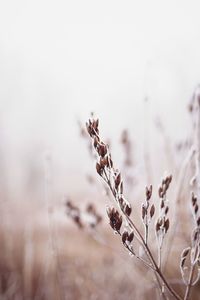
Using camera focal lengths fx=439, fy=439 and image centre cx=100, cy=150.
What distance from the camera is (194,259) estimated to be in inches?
45.9

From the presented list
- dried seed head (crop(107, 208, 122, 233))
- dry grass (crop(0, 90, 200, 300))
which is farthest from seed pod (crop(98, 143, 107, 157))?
dried seed head (crop(107, 208, 122, 233))

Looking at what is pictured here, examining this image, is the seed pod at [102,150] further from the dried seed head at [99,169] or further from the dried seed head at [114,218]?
the dried seed head at [114,218]

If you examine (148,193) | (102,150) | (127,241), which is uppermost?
(102,150)

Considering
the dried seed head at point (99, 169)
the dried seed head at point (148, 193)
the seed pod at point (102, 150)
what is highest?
the seed pod at point (102, 150)

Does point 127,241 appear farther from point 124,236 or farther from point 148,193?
point 148,193

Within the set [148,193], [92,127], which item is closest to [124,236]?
[148,193]

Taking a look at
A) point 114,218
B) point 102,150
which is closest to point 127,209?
point 114,218

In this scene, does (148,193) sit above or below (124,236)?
above

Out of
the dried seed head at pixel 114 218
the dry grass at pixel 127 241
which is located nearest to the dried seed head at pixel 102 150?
the dry grass at pixel 127 241

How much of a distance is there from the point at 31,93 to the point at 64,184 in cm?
1279

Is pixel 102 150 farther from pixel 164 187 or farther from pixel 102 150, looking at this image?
pixel 164 187

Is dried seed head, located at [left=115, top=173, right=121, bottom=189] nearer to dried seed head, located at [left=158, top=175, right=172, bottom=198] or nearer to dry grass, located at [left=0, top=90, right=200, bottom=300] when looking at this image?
dry grass, located at [left=0, top=90, right=200, bottom=300]

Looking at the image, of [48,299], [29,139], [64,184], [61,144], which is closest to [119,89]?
[61,144]

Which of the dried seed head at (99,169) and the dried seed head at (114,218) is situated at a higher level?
the dried seed head at (99,169)
